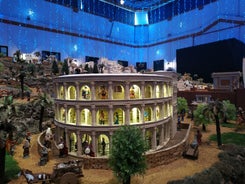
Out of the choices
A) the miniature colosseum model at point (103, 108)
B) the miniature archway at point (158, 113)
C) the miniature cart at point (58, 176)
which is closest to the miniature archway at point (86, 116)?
the miniature colosseum model at point (103, 108)

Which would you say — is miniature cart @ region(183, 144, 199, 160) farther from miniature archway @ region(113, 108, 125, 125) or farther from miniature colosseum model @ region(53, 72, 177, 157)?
miniature archway @ region(113, 108, 125, 125)

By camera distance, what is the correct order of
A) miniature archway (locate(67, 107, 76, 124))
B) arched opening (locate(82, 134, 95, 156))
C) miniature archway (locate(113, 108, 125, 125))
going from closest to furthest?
arched opening (locate(82, 134, 95, 156)) → miniature archway (locate(113, 108, 125, 125)) → miniature archway (locate(67, 107, 76, 124))

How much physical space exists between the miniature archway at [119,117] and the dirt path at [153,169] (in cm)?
675

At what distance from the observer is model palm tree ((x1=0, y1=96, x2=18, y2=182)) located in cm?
1878

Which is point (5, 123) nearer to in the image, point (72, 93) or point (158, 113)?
point (72, 93)

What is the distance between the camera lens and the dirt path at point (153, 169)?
21.7m

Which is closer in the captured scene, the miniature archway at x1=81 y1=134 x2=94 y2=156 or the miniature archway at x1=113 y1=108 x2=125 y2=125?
the miniature archway at x1=81 y1=134 x2=94 y2=156

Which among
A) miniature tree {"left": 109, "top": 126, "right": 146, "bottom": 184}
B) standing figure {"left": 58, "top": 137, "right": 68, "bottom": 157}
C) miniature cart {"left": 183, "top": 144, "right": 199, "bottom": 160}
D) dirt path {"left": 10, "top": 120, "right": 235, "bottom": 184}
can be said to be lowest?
dirt path {"left": 10, "top": 120, "right": 235, "bottom": 184}

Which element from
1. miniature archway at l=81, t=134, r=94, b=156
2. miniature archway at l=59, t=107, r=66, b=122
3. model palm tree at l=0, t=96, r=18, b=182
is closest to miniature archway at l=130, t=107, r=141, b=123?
miniature archway at l=81, t=134, r=94, b=156

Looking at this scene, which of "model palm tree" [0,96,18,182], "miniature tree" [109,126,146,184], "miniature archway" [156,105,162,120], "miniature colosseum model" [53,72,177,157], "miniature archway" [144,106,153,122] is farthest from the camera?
"miniature archway" [156,105,162,120]

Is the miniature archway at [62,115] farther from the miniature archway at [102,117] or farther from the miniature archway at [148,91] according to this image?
the miniature archway at [148,91]

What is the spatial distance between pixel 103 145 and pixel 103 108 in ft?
15.7

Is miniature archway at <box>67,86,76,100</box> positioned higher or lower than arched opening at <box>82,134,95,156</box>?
higher

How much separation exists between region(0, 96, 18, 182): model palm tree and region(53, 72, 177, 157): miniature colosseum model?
27.4 ft
